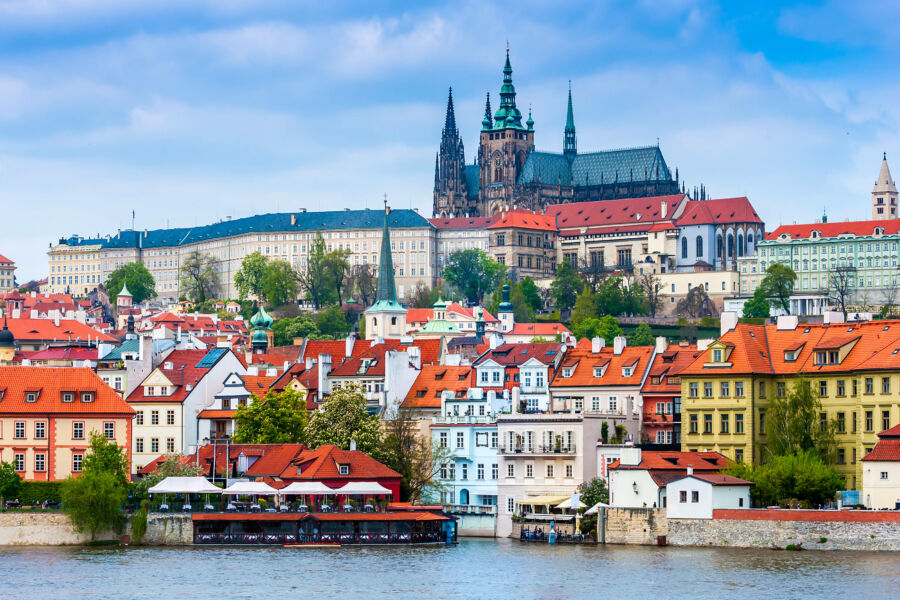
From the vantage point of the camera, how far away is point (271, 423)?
3597 inches

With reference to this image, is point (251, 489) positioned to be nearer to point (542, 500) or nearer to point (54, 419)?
point (54, 419)

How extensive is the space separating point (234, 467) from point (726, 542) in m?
23.5

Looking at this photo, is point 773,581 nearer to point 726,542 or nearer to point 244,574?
point 726,542

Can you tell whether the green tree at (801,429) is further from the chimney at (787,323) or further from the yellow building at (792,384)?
the chimney at (787,323)

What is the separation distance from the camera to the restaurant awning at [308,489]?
80125mm

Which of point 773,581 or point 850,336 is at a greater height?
point 850,336

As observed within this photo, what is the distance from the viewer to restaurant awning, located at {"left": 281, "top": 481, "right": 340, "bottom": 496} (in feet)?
263

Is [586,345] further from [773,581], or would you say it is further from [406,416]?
[773,581]

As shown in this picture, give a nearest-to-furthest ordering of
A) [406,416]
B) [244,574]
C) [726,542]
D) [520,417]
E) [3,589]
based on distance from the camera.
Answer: [3,589], [244,574], [726,542], [520,417], [406,416]

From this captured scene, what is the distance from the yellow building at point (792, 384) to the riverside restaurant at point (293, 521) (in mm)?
13721

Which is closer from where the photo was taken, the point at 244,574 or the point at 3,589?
the point at 3,589

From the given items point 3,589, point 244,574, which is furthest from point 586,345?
point 3,589

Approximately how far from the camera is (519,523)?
84312mm

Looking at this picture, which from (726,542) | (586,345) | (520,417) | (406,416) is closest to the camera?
(726,542)
